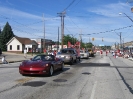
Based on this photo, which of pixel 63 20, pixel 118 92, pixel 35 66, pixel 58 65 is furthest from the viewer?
pixel 63 20

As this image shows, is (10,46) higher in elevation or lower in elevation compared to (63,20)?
lower

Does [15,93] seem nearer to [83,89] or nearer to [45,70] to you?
[83,89]

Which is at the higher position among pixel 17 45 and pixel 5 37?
pixel 5 37

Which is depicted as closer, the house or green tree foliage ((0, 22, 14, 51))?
the house

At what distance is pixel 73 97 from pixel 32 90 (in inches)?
71.7

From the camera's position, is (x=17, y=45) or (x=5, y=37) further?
(x=5, y=37)

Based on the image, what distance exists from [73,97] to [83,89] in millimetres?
1481

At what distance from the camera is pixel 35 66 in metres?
12.2

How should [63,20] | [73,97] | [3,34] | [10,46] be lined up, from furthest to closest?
[3,34] → [10,46] → [63,20] → [73,97]

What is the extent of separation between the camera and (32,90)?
8391 mm

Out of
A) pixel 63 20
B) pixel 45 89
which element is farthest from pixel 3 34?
pixel 45 89

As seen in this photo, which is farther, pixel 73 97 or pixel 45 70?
pixel 45 70

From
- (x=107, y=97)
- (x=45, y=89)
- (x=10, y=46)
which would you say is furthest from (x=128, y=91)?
(x=10, y=46)

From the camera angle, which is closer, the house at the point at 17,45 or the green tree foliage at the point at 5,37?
the house at the point at 17,45
